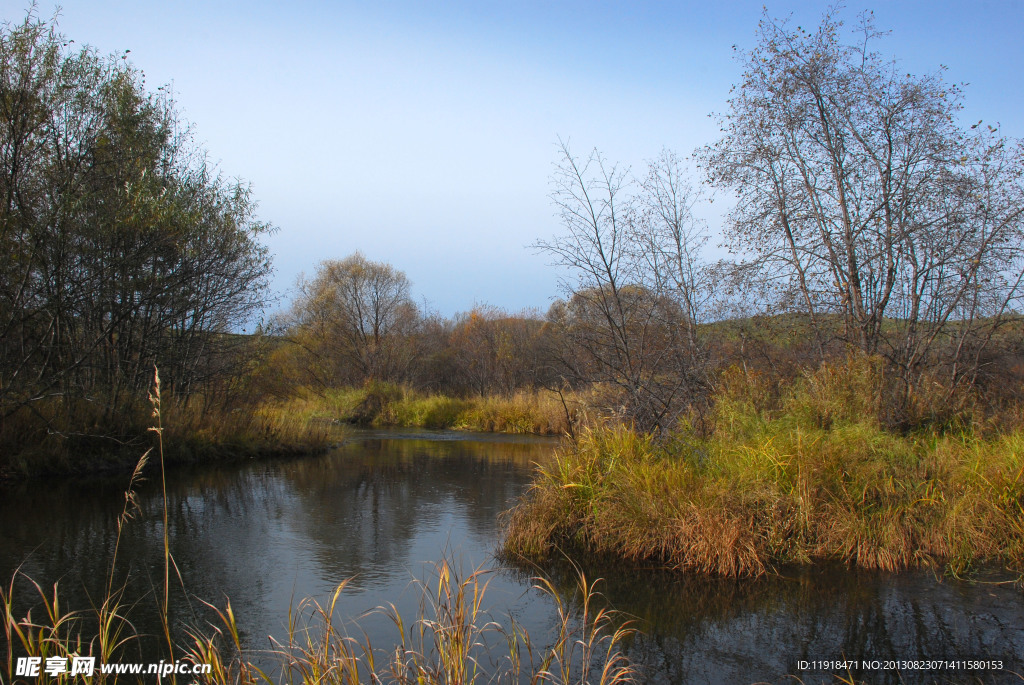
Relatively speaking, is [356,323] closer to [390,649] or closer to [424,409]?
[424,409]

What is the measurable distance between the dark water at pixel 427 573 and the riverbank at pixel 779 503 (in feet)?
1.13

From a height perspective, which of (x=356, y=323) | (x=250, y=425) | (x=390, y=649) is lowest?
(x=390, y=649)

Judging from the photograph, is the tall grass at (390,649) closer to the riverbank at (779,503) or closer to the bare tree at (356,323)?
the riverbank at (779,503)

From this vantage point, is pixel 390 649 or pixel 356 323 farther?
pixel 356 323

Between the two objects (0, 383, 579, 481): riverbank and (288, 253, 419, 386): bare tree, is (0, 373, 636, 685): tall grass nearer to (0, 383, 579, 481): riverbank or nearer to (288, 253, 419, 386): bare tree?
(0, 383, 579, 481): riverbank

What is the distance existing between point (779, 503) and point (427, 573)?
343cm

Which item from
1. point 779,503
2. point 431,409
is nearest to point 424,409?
point 431,409

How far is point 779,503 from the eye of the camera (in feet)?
21.8

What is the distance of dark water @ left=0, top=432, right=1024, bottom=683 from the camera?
4703 millimetres

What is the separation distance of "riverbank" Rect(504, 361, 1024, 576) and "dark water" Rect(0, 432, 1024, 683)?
0.34m

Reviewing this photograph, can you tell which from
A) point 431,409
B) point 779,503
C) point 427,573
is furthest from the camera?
point 431,409

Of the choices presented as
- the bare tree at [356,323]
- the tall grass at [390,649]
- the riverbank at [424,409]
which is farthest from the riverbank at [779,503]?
the bare tree at [356,323]

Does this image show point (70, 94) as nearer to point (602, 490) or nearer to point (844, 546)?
point (602, 490)

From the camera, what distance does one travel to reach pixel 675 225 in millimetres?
11141
